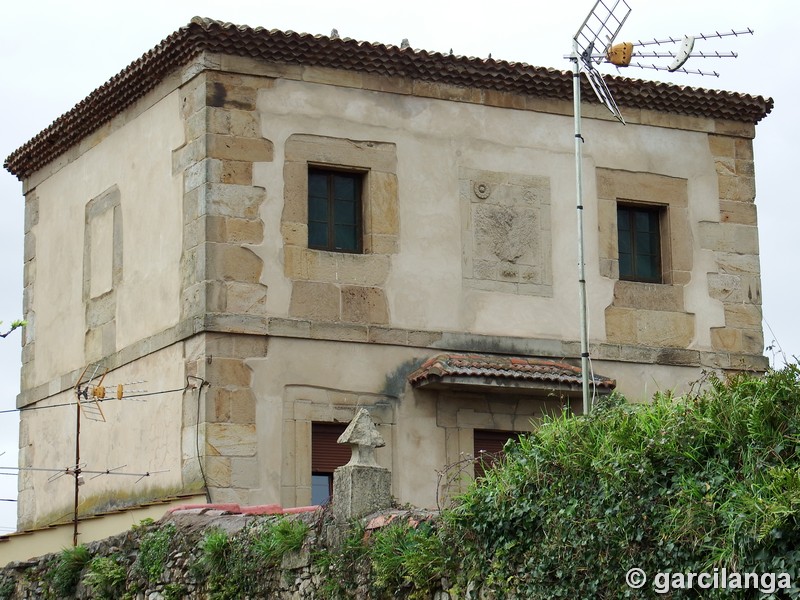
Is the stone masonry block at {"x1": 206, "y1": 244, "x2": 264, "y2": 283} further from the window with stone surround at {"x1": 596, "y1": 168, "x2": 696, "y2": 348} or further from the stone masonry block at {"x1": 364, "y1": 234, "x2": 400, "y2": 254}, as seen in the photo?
the window with stone surround at {"x1": 596, "y1": 168, "x2": 696, "y2": 348}

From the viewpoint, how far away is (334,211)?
17.9m

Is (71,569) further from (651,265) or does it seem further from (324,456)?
(651,265)

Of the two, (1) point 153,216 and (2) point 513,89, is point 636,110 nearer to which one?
(2) point 513,89

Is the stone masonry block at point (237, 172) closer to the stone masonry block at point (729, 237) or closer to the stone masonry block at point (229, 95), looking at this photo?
the stone masonry block at point (229, 95)

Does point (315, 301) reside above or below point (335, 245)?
below

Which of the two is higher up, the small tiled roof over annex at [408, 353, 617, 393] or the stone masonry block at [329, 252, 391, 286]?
the stone masonry block at [329, 252, 391, 286]

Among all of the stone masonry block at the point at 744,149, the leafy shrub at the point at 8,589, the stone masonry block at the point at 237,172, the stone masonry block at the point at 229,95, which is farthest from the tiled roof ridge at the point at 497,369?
the leafy shrub at the point at 8,589

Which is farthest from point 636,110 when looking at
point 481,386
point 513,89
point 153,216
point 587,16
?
point 153,216

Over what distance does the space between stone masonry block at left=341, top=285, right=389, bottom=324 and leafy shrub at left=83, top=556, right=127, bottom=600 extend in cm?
410

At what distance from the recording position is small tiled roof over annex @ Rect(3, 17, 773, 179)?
1741 centimetres

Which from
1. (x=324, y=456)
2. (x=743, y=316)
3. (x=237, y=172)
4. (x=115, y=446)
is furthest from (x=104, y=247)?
(x=743, y=316)

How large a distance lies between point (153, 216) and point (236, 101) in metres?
1.80

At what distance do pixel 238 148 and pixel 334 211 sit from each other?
4.39 feet

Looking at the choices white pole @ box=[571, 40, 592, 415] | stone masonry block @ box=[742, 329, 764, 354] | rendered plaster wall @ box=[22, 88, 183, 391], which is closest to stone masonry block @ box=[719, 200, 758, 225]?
stone masonry block @ box=[742, 329, 764, 354]
